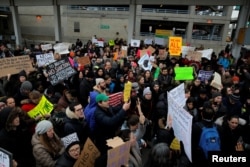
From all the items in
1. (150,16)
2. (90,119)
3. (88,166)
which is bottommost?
(88,166)

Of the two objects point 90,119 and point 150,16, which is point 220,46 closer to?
point 150,16

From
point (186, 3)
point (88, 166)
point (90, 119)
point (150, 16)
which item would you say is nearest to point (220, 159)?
point (88, 166)

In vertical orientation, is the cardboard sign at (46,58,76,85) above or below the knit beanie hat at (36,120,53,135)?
above

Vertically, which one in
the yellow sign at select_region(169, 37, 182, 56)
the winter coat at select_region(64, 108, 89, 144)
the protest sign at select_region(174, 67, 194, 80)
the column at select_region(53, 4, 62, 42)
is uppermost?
the column at select_region(53, 4, 62, 42)

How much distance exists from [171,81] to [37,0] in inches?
688

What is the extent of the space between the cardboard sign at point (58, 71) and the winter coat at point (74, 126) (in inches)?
88.6

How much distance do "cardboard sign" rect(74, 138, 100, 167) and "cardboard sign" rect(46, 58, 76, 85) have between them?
9.82 ft

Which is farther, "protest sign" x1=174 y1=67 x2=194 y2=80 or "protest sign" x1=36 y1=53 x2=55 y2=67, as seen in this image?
"protest sign" x1=36 y1=53 x2=55 y2=67

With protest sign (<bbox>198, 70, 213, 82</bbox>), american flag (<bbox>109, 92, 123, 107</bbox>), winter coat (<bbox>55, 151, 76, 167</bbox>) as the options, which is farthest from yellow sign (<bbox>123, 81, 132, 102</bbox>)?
protest sign (<bbox>198, 70, 213, 82</bbox>)

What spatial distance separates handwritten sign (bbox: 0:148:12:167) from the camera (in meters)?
1.87

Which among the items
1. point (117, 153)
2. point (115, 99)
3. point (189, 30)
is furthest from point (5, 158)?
point (189, 30)

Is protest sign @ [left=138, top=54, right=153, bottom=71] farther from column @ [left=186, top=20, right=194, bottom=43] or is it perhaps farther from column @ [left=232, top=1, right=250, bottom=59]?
column @ [left=186, top=20, right=194, bottom=43]

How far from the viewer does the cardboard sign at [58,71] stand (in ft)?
17.8

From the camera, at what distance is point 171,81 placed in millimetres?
6688
